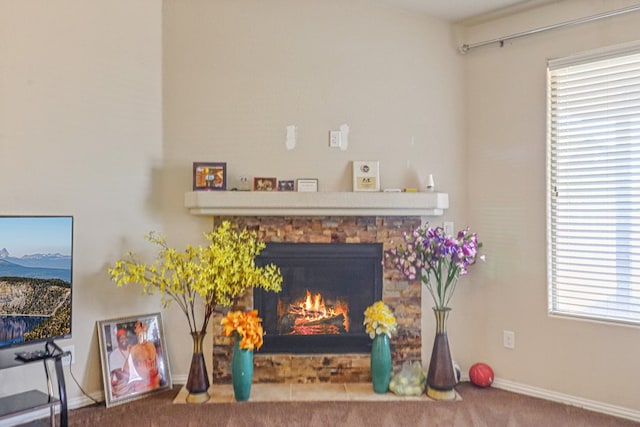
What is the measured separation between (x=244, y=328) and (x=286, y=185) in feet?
3.31

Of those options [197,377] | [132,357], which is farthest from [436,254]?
[132,357]

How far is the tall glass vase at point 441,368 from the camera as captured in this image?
281 cm

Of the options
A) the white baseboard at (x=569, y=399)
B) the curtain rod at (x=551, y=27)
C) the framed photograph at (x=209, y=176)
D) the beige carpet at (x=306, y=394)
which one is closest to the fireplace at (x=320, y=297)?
the beige carpet at (x=306, y=394)

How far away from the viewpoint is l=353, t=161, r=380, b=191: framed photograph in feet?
10.0

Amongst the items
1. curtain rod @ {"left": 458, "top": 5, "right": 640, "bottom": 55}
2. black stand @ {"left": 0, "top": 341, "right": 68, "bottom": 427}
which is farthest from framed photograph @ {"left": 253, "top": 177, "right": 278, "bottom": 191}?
curtain rod @ {"left": 458, "top": 5, "right": 640, "bottom": 55}

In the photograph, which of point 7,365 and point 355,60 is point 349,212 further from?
point 7,365

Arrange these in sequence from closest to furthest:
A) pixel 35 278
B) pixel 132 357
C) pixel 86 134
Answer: pixel 35 278 → pixel 86 134 → pixel 132 357

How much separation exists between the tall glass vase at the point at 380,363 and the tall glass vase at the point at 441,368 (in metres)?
0.29

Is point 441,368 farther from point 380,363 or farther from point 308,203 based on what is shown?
point 308,203

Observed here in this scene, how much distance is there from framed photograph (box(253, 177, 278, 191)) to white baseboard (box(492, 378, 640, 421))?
2081mm

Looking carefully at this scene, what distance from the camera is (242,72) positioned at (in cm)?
307

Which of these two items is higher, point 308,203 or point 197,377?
point 308,203

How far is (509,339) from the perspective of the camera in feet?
9.85

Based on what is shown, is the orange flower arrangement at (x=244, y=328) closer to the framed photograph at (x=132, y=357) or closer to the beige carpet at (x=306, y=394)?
the beige carpet at (x=306, y=394)
